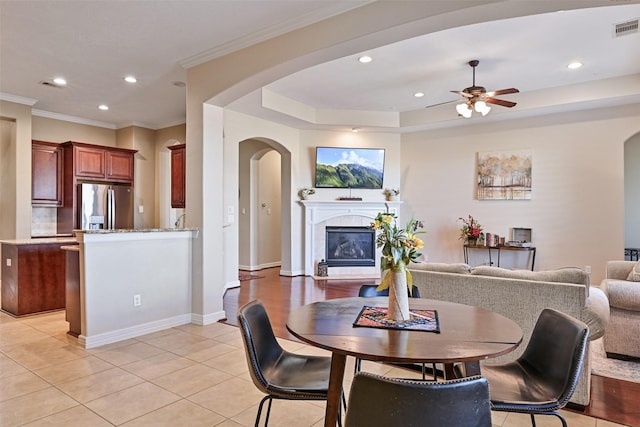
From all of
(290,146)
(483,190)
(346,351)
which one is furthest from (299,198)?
(346,351)

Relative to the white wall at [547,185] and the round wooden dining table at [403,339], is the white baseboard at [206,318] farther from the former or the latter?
the white wall at [547,185]

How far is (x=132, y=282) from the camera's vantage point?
3824 millimetres

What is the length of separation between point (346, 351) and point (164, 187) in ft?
22.6

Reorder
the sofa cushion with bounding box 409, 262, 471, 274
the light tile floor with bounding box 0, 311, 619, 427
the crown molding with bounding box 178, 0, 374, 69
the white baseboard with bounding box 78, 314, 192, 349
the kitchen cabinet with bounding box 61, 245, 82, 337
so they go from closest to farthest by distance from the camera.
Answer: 1. the light tile floor with bounding box 0, 311, 619, 427
2. the sofa cushion with bounding box 409, 262, 471, 274
3. the crown molding with bounding box 178, 0, 374, 69
4. the white baseboard with bounding box 78, 314, 192, 349
5. the kitchen cabinet with bounding box 61, 245, 82, 337

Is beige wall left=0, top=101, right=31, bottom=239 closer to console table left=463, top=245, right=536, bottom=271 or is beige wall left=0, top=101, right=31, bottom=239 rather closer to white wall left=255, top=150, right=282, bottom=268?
white wall left=255, top=150, right=282, bottom=268

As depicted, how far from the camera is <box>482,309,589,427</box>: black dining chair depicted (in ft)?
5.22

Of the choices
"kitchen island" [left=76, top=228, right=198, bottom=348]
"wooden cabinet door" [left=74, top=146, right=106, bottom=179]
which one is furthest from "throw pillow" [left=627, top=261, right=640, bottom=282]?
"wooden cabinet door" [left=74, top=146, right=106, bottom=179]

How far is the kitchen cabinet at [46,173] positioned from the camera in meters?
6.06

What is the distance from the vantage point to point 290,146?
7.19 meters

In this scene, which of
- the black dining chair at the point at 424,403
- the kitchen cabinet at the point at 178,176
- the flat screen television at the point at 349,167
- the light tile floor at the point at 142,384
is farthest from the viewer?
the flat screen television at the point at 349,167

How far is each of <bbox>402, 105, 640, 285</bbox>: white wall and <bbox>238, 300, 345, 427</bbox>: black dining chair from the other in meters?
5.61

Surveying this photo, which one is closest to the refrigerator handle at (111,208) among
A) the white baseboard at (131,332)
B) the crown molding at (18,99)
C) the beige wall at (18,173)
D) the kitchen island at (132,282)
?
the beige wall at (18,173)

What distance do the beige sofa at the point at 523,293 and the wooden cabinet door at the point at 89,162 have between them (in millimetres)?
5872

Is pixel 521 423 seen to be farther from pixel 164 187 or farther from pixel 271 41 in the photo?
pixel 164 187
